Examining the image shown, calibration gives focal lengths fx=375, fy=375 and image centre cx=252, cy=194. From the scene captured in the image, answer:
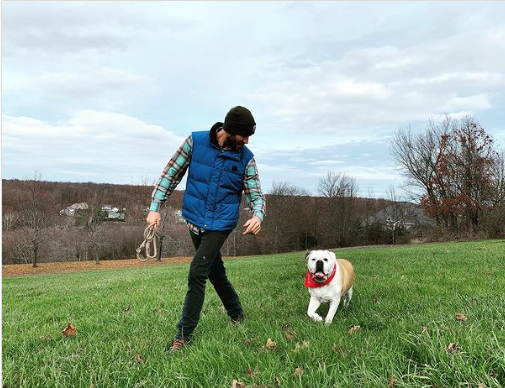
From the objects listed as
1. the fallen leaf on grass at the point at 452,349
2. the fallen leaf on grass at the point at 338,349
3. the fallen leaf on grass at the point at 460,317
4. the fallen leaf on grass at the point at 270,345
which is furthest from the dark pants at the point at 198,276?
the fallen leaf on grass at the point at 460,317

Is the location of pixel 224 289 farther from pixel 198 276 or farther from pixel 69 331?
pixel 69 331

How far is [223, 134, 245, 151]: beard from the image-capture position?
4.01 m

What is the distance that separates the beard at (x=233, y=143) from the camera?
13.2ft

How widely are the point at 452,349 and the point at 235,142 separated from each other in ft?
8.86

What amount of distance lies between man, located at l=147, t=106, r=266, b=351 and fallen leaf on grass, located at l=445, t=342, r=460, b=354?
217 cm

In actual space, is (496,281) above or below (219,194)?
below

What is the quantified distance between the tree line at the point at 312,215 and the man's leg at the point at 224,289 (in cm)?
3398

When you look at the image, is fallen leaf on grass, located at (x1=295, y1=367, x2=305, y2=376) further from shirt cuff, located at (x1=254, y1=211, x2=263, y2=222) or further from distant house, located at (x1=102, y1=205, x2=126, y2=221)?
distant house, located at (x1=102, y1=205, x2=126, y2=221)

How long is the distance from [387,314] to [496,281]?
101 inches

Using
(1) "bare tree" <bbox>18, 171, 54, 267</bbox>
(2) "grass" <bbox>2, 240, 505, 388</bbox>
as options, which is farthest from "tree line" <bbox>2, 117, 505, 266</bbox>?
(2) "grass" <bbox>2, 240, 505, 388</bbox>

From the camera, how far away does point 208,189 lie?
4.03 metres

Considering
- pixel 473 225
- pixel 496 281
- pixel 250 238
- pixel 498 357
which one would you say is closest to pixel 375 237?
pixel 473 225

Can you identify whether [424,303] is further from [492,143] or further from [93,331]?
[492,143]

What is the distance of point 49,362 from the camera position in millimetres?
3332
